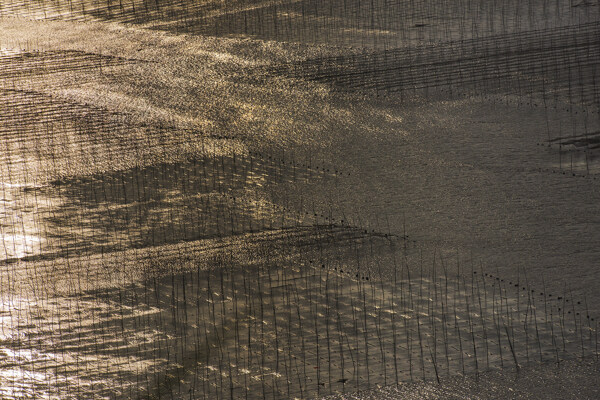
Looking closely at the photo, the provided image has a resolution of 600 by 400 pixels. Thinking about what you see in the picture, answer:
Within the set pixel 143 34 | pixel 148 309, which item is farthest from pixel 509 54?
pixel 148 309

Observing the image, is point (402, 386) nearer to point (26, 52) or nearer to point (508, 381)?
point (508, 381)

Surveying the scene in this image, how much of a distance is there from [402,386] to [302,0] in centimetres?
157

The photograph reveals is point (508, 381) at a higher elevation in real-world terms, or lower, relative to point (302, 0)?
lower

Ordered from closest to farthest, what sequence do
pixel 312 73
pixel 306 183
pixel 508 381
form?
pixel 508 381 → pixel 306 183 → pixel 312 73

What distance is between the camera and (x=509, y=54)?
7.38ft

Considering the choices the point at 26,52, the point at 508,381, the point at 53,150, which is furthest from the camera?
the point at 26,52

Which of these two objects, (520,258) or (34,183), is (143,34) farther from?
(520,258)

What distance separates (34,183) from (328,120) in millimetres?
737

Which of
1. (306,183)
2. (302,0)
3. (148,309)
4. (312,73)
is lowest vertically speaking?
(148,309)

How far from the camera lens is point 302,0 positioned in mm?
2598

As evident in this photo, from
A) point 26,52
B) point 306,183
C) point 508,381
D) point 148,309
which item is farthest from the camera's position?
point 26,52

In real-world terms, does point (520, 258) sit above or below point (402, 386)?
above

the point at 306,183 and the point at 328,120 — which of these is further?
the point at 328,120

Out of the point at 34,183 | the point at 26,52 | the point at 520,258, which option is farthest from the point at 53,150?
the point at 520,258
